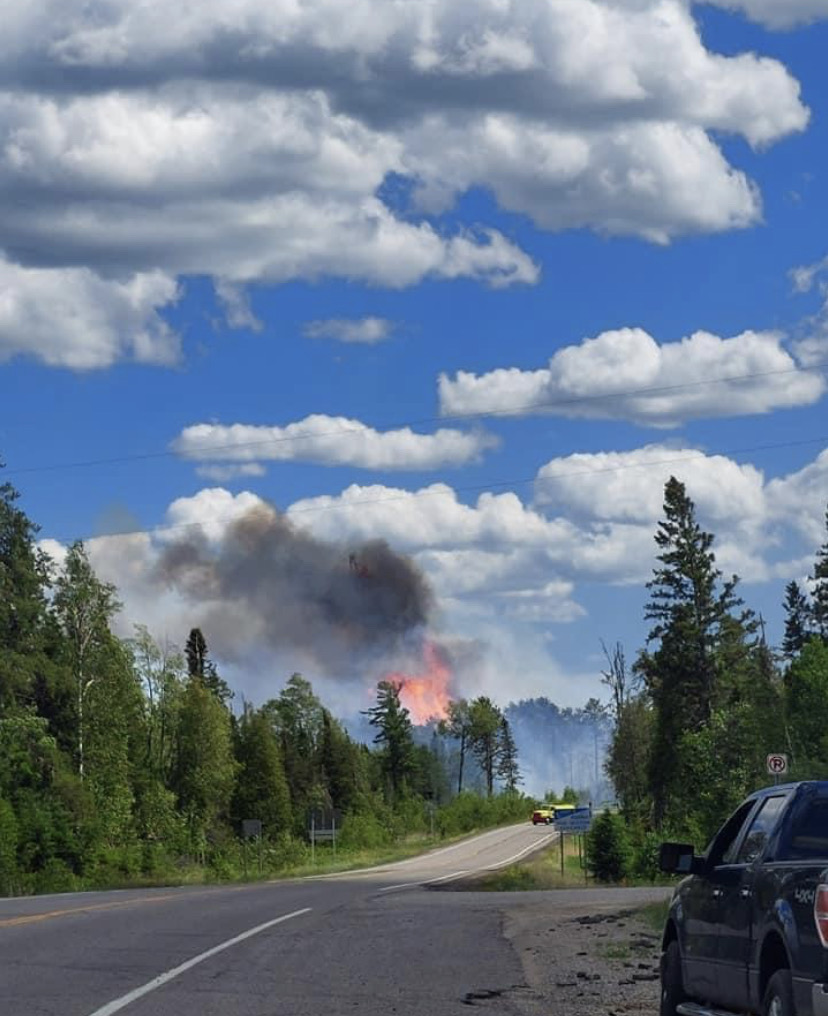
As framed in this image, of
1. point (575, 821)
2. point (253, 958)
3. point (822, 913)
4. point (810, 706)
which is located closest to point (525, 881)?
point (575, 821)

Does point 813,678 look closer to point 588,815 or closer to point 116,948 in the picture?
point 588,815

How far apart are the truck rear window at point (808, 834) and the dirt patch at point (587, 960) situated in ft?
14.6

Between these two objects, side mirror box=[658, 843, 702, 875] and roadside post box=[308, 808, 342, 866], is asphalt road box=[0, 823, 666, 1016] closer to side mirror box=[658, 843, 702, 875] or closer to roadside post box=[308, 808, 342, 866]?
side mirror box=[658, 843, 702, 875]

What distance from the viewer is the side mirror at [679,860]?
39.6ft

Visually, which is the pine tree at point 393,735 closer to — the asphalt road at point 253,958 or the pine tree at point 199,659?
the pine tree at point 199,659

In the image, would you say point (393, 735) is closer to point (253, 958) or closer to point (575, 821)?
point (575, 821)

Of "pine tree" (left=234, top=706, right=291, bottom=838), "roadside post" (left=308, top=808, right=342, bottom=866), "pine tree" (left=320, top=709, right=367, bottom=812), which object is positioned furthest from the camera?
"pine tree" (left=320, top=709, right=367, bottom=812)

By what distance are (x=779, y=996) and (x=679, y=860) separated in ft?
9.00

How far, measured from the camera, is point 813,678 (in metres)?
79.8

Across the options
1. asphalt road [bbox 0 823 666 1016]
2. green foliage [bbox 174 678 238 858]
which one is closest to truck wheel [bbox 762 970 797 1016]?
asphalt road [bbox 0 823 666 1016]

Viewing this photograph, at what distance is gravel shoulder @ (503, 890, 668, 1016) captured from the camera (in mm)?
15289

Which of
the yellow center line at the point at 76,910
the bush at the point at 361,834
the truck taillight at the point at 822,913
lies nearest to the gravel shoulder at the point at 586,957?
the truck taillight at the point at 822,913

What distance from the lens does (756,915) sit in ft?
33.6

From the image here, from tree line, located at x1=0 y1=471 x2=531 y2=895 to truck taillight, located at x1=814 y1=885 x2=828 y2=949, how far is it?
1977 inches
